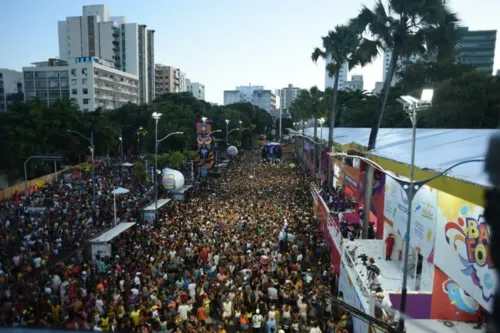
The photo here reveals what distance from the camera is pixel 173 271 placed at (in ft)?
43.7

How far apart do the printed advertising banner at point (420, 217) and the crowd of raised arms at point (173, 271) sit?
2.88 metres

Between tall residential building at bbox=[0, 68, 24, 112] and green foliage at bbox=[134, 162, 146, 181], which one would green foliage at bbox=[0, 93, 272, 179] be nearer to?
green foliage at bbox=[134, 162, 146, 181]

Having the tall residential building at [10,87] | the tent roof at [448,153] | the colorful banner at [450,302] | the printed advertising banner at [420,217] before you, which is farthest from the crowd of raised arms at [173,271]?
the tall residential building at [10,87]

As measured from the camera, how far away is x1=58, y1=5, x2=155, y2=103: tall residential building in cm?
8206

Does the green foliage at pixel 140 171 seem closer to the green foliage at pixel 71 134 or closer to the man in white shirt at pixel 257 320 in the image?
the green foliage at pixel 71 134

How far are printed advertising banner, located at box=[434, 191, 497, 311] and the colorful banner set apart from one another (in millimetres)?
538

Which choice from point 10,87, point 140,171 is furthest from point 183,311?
point 10,87

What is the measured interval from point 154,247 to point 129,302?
16.7 feet

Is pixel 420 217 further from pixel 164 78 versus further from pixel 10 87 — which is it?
pixel 164 78

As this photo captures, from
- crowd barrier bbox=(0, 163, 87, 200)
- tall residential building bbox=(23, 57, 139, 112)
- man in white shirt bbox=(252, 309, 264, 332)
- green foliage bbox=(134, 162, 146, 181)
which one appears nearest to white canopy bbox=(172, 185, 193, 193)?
green foliage bbox=(134, 162, 146, 181)

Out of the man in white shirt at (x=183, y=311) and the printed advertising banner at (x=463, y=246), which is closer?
the printed advertising banner at (x=463, y=246)

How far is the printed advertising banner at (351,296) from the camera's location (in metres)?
8.91

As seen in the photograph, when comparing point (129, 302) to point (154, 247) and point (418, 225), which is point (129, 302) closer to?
point (154, 247)

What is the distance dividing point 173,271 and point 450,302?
808cm
